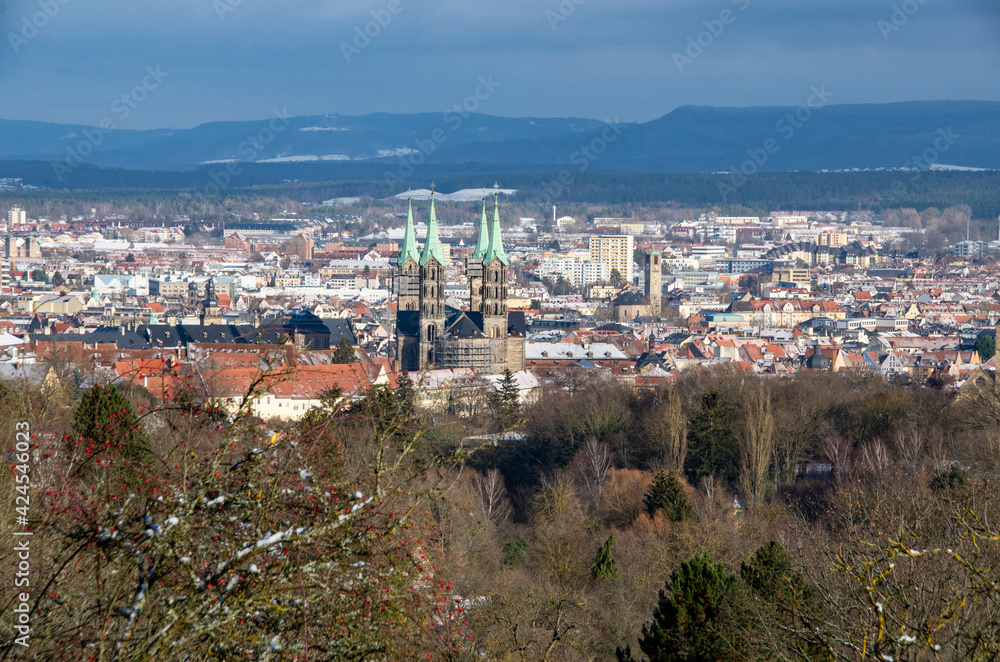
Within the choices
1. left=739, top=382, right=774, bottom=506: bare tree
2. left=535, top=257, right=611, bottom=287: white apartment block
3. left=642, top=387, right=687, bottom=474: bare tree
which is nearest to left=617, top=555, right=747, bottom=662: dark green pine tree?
left=739, top=382, right=774, bottom=506: bare tree

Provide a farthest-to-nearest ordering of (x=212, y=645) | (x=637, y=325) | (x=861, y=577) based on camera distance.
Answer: (x=637, y=325) → (x=861, y=577) → (x=212, y=645)

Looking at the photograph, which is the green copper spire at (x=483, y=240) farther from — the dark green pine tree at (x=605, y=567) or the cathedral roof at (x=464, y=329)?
the dark green pine tree at (x=605, y=567)

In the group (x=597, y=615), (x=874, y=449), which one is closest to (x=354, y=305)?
(x=874, y=449)

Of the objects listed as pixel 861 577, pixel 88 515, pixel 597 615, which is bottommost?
pixel 597 615

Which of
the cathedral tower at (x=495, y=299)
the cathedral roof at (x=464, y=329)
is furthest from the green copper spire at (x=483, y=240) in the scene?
the cathedral roof at (x=464, y=329)

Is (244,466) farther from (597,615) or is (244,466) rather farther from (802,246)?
(802,246)

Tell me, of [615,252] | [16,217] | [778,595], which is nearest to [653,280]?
[615,252]
